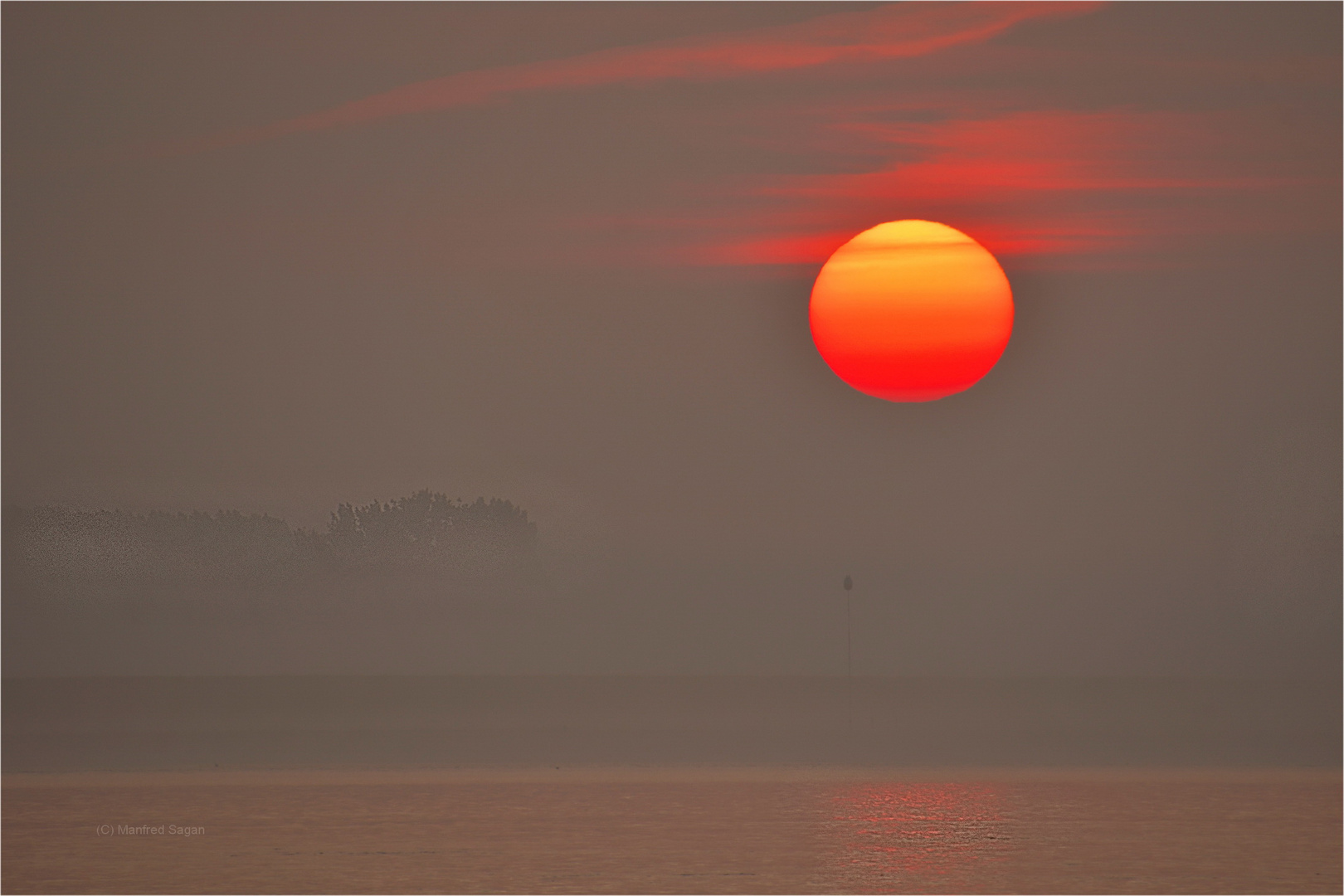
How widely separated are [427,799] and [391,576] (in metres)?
49.6

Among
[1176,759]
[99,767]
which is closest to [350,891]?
[99,767]

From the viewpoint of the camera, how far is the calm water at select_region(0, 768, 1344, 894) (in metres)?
12.9

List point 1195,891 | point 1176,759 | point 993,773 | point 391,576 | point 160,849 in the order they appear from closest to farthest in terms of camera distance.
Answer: point 1195,891 < point 160,849 < point 993,773 < point 1176,759 < point 391,576

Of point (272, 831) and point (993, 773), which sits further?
point (993, 773)

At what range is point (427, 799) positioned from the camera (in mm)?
18188

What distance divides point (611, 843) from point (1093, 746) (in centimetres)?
2572

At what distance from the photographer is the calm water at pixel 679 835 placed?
1285cm

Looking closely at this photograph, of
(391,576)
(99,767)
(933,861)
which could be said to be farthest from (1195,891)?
(391,576)

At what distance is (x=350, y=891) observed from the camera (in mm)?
12336

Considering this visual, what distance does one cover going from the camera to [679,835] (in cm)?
1535

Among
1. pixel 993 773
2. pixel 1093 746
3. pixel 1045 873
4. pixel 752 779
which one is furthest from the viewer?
pixel 1093 746

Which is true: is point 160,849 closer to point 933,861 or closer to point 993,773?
point 933,861

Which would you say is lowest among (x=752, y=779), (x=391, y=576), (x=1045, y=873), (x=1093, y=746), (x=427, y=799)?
(x=1045, y=873)

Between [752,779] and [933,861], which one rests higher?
[752,779]
